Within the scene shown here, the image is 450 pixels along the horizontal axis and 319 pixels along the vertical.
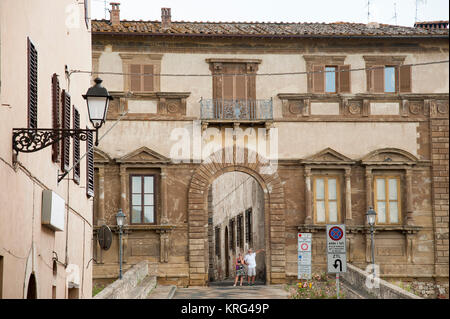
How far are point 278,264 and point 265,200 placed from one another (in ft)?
6.85

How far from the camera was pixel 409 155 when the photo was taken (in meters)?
30.1

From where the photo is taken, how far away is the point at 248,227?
1505 inches

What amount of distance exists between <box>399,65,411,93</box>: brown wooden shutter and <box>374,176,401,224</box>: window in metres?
2.93

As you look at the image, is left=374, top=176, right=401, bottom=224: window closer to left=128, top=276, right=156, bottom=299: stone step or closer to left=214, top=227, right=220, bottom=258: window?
left=128, top=276, right=156, bottom=299: stone step

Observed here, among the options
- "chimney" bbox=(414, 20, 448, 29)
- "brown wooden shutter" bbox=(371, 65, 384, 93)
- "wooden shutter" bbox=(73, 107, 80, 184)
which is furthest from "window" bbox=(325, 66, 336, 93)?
"wooden shutter" bbox=(73, 107, 80, 184)

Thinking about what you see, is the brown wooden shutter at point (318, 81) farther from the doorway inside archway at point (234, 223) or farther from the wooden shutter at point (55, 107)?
the wooden shutter at point (55, 107)

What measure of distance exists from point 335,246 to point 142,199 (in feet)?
36.3

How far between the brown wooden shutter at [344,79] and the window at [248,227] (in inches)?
338

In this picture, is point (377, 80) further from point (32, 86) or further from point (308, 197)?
point (32, 86)

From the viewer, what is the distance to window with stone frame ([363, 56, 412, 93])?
3058cm

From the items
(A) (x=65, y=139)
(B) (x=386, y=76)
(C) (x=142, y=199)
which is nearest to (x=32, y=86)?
(A) (x=65, y=139)

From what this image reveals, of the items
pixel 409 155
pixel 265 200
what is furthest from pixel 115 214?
pixel 409 155

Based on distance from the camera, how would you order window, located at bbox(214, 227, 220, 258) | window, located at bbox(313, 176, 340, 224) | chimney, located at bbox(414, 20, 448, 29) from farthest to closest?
window, located at bbox(214, 227, 220, 258)
chimney, located at bbox(414, 20, 448, 29)
window, located at bbox(313, 176, 340, 224)
